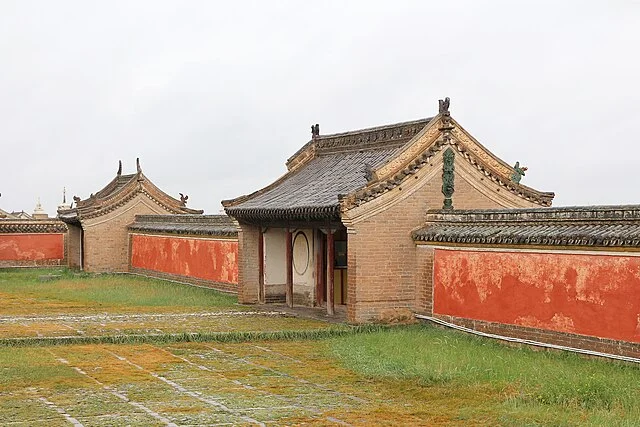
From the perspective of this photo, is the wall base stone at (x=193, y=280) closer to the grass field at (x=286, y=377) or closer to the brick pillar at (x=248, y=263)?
the brick pillar at (x=248, y=263)

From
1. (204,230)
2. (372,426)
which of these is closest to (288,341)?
(372,426)

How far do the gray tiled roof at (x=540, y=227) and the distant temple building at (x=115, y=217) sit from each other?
64.3 ft

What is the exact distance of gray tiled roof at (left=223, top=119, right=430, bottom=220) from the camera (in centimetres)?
1956

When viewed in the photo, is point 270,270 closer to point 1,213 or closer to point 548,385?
point 548,385

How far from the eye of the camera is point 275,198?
22312 mm

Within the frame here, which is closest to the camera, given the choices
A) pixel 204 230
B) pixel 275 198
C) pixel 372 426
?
pixel 372 426

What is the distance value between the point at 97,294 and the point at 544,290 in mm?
15212

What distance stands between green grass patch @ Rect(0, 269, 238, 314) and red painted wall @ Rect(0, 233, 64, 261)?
184 inches

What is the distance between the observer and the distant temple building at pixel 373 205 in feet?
60.2

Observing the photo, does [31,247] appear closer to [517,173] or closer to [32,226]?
[32,226]

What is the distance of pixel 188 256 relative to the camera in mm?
29594

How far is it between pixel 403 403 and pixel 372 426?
1.41m

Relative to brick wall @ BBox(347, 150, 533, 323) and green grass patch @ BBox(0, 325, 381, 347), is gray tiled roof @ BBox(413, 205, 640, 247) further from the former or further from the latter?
green grass patch @ BBox(0, 325, 381, 347)

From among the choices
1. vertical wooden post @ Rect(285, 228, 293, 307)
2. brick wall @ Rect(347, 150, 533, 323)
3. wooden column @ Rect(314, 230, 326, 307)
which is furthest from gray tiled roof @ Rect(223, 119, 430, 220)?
wooden column @ Rect(314, 230, 326, 307)
